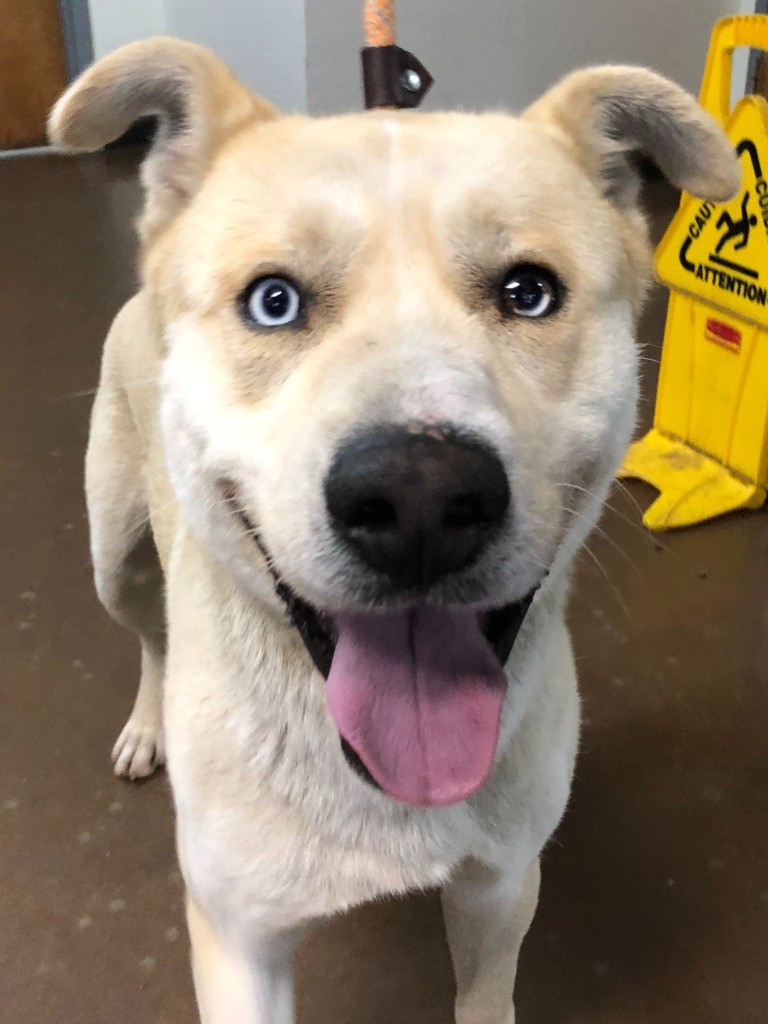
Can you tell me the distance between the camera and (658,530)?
2.55 metres

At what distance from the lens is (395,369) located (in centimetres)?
82

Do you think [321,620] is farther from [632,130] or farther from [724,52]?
[724,52]

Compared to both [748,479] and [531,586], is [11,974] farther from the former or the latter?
[748,479]

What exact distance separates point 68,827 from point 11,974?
0.29 m

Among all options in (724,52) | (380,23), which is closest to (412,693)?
(380,23)

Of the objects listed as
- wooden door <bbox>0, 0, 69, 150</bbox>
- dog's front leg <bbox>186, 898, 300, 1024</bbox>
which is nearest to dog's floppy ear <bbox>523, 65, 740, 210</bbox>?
dog's front leg <bbox>186, 898, 300, 1024</bbox>

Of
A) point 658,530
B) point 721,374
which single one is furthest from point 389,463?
point 721,374

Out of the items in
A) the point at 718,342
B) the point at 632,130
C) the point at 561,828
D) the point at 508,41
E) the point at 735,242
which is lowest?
the point at 561,828

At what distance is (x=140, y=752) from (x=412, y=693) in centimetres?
107

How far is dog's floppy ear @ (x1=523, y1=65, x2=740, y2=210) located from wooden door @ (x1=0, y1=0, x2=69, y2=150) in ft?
17.7

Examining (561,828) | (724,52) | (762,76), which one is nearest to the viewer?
(561,828)

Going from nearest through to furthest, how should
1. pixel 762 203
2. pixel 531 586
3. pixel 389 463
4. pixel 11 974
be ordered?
pixel 389 463
pixel 531 586
pixel 11 974
pixel 762 203

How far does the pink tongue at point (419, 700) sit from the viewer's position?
0.94 metres

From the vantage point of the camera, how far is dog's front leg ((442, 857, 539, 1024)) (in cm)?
118
